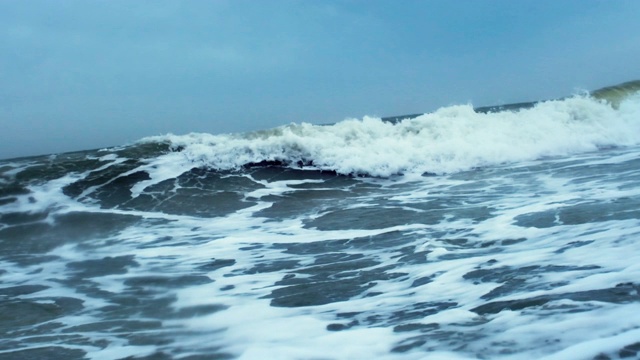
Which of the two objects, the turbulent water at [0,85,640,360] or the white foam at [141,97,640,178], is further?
the white foam at [141,97,640,178]

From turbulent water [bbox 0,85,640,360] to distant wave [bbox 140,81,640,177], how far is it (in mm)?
73

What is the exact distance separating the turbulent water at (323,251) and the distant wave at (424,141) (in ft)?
0.24

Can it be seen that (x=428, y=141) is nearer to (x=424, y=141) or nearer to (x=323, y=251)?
(x=424, y=141)

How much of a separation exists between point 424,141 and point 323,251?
8978 millimetres

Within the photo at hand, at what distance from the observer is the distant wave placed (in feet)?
43.3

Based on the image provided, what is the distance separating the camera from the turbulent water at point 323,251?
3.33 m

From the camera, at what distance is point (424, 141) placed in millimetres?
14547

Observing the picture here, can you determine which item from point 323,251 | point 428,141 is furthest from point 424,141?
point 323,251

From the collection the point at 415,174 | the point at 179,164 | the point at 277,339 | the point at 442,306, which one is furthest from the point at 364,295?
the point at 179,164

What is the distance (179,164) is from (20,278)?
7162 mm

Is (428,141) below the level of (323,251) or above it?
above

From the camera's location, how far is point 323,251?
6.10 metres

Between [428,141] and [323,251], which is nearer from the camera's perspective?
[323,251]

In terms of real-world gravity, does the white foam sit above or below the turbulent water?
above
